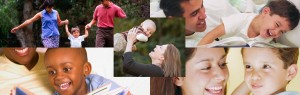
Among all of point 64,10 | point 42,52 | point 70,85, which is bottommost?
point 70,85

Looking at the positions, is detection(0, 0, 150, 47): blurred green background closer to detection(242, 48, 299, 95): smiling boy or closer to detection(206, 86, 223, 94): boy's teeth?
detection(206, 86, 223, 94): boy's teeth

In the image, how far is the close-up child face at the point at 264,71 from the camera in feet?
20.6

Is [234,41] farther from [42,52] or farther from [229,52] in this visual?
[42,52]

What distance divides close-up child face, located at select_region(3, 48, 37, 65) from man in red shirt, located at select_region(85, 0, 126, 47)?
0.71 meters

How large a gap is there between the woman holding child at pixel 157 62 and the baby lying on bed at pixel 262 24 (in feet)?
1.19

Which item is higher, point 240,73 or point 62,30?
point 62,30

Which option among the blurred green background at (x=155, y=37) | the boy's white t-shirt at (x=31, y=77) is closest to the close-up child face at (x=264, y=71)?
the blurred green background at (x=155, y=37)

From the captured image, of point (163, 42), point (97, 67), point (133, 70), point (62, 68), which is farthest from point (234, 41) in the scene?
point (62, 68)

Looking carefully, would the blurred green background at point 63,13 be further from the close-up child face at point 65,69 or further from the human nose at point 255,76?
the human nose at point 255,76

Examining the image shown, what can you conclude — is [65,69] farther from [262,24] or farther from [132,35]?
[262,24]

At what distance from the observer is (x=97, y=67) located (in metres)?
6.26

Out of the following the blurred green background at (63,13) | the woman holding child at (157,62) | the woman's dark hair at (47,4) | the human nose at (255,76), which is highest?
the woman's dark hair at (47,4)

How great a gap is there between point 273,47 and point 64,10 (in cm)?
245

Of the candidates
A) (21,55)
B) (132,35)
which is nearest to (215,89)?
(132,35)
